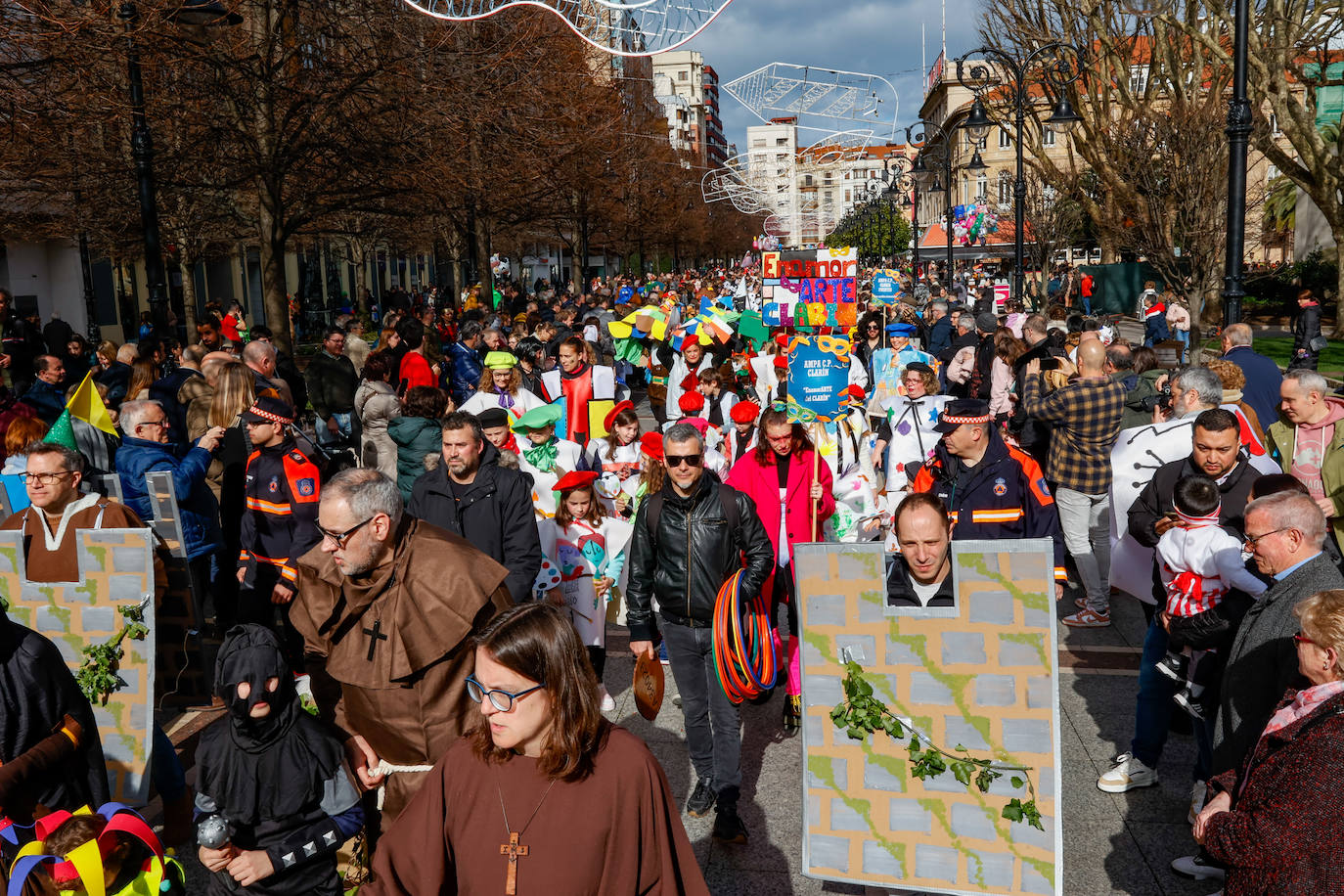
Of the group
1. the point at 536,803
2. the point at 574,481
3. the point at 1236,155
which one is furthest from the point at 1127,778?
the point at 1236,155

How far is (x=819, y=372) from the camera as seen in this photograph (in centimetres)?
1109

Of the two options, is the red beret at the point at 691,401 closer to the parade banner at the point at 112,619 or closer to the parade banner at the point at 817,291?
the parade banner at the point at 112,619

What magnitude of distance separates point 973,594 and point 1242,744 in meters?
1.11

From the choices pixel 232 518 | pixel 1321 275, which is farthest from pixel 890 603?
pixel 1321 275

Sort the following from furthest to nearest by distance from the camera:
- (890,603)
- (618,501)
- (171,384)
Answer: (171,384), (618,501), (890,603)

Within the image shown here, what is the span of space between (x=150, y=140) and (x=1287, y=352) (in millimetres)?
24779

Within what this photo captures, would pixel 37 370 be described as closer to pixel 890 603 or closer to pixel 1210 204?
pixel 890 603

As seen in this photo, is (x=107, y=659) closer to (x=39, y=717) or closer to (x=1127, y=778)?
(x=39, y=717)

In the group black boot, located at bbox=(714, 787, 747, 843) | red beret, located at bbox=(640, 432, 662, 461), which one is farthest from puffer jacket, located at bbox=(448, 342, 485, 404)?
black boot, located at bbox=(714, 787, 747, 843)

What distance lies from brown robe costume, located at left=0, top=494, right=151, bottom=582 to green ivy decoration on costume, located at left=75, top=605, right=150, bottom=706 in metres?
0.34

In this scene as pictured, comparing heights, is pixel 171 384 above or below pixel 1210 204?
below

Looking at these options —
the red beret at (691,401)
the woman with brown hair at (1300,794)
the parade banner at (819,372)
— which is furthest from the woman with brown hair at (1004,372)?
the woman with brown hair at (1300,794)

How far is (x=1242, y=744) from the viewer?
411 centimetres

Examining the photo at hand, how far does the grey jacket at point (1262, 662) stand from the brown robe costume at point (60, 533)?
4.77 m
